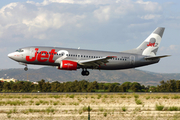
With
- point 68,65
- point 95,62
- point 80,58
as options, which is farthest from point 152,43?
point 68,65

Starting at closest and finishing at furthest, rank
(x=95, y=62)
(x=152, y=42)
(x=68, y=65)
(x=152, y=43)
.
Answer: (x=68, y=65)
(x=95, y=62)
(x=152, y=43)
(x=152, y=42)

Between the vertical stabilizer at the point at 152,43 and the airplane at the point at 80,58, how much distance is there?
0.72 m

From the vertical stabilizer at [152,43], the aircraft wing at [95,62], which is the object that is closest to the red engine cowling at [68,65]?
the aircraft wing at [95,62]

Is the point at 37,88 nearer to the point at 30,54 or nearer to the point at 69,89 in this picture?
the point at 69,89

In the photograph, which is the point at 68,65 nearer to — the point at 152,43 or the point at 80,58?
the point at 80,58

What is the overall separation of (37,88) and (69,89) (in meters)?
10.7

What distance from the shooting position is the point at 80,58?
45.0 m

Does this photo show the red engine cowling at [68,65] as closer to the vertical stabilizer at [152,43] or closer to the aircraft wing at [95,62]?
the aircraft wing at [95,62]

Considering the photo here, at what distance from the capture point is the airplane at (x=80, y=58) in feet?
143

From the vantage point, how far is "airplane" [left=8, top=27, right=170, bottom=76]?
43.5 meters

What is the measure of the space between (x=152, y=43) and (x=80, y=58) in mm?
15737

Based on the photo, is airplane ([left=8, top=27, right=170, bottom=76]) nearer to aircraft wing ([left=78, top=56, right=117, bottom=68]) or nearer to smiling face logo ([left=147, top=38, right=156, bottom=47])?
aircraft wing ([left=78, top=56, right=117, bottom=68])

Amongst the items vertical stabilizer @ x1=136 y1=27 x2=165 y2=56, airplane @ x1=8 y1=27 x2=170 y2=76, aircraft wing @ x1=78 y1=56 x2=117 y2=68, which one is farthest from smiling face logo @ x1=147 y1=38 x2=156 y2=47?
aircraft wing @ x1=78 y1=56 x2=117 y2=68

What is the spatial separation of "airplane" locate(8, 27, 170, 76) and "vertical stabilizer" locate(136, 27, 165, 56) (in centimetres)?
→ 72
